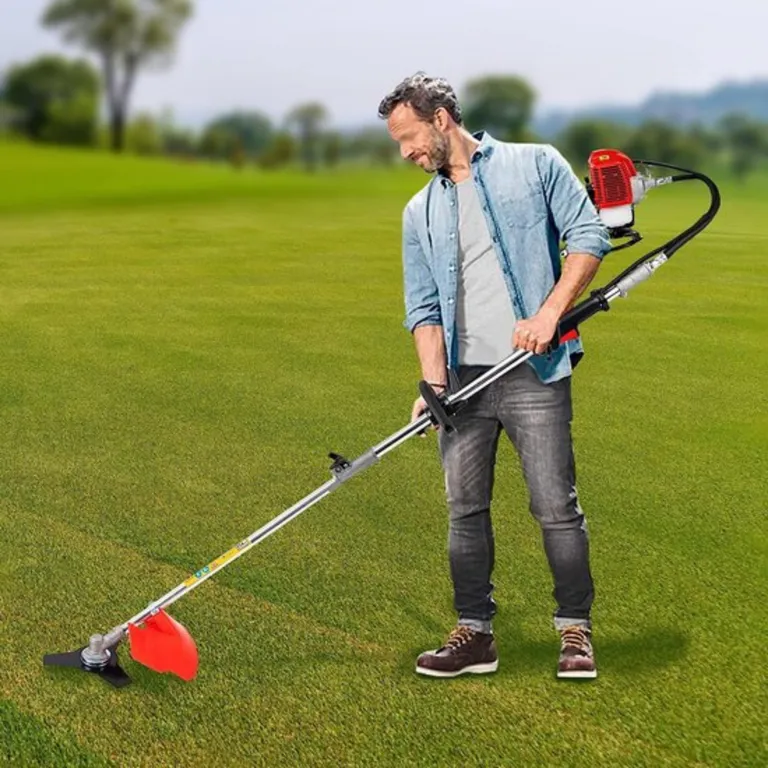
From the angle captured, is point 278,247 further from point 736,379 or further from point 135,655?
point 135,655

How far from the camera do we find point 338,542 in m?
4.90

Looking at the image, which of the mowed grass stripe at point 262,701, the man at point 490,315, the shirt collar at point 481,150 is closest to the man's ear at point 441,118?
the man at point 490,315

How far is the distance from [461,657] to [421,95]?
5.64ft

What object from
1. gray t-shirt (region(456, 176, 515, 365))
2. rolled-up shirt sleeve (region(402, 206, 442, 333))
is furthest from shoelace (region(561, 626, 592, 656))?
rolled-up shirt sleeve (region(402, 206, 442, 333))

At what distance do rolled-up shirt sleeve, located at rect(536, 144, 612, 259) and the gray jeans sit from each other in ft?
1.31

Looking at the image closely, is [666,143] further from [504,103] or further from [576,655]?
[576,655]

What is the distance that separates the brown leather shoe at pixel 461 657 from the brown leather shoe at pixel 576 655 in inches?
8.7

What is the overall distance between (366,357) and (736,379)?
8.14 feet

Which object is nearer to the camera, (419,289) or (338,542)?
(419,289)

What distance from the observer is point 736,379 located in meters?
7.92

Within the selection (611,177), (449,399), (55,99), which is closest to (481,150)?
(611,177)

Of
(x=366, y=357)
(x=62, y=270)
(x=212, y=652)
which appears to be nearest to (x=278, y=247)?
(x=62, y=270)

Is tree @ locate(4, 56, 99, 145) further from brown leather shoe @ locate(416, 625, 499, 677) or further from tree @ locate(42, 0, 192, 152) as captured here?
brown leather shoe @ locate(416, 625, 499, 677)

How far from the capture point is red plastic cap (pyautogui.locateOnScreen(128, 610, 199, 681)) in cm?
369
